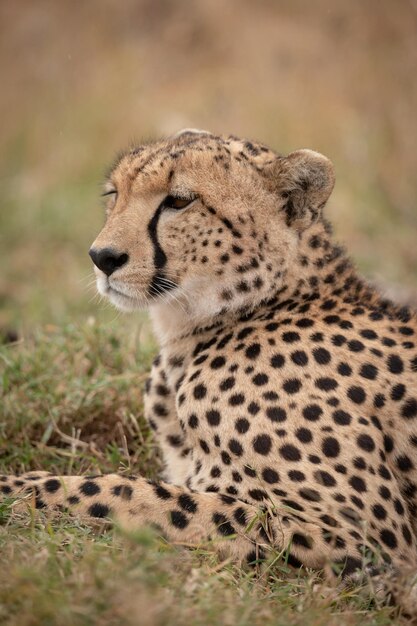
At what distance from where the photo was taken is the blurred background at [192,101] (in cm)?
812

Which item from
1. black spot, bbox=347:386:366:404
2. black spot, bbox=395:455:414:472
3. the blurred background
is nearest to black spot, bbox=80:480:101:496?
black spot, bbox=347:386:366:404

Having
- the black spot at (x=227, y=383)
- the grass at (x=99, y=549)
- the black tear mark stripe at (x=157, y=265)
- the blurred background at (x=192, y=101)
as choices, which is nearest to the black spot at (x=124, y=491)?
the grass at (x=99, y=549)

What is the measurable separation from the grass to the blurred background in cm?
250

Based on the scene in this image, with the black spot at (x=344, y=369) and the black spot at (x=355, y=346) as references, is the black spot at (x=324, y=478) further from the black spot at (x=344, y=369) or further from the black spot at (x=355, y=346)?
the black spot at (x=355, y=346)

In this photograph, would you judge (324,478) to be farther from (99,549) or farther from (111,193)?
(111,193)

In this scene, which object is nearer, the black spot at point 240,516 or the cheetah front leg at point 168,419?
the black spot at point 240,516

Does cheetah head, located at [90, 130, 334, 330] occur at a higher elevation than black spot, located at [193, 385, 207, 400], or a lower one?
higher

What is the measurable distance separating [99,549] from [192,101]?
29.8 feet

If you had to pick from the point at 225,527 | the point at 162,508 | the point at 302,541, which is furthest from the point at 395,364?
the point at 162,508

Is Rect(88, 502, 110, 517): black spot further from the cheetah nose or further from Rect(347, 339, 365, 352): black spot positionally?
Rect(347, 339, 365, 352): black spot

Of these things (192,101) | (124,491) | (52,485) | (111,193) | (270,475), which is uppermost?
(192,101)

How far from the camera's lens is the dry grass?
2234 mm

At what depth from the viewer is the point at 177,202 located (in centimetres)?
310

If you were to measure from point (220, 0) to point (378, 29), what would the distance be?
2266mm
